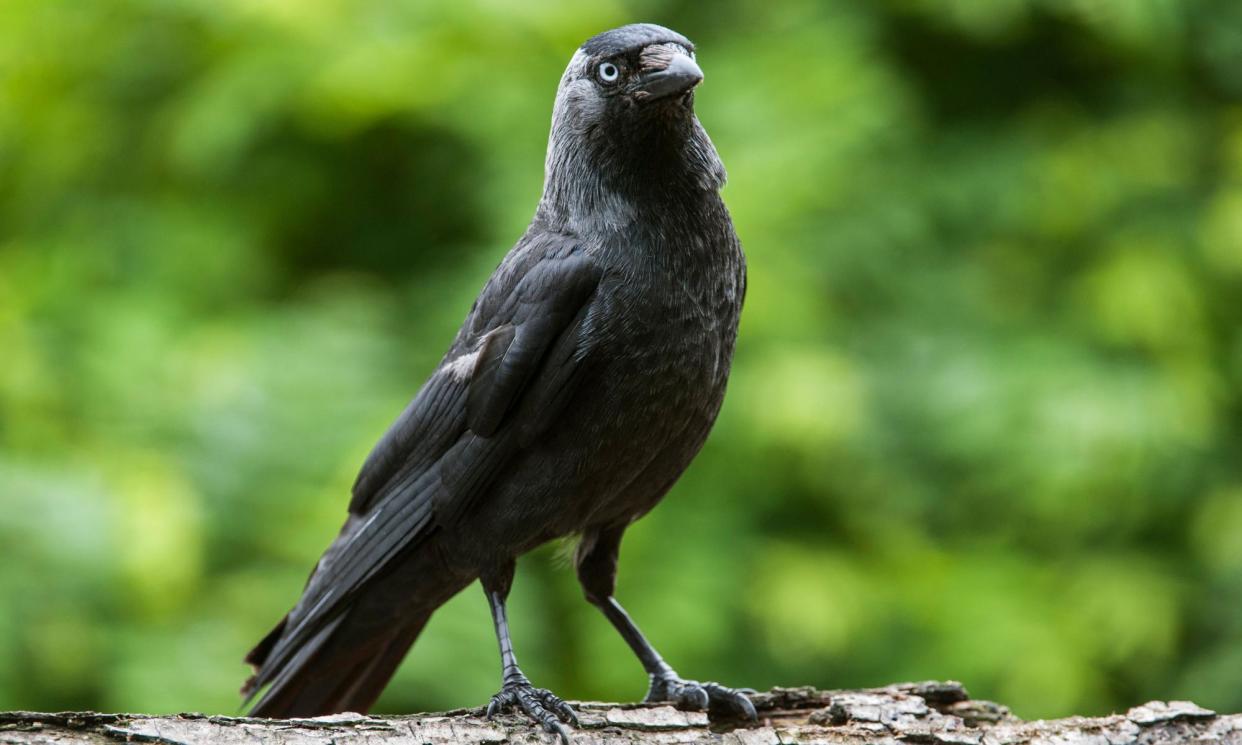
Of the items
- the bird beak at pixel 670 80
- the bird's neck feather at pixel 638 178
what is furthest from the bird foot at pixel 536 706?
the bird beak at pixel 670 80

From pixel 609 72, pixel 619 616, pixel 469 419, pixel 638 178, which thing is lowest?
pixel 619 616

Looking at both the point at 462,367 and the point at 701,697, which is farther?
the point at 701,697

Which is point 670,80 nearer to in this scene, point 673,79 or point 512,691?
point 673,79

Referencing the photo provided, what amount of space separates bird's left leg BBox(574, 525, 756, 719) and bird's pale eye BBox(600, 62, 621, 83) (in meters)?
1.21

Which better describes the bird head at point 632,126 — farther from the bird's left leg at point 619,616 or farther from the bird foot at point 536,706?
the bird foot at point 536,706

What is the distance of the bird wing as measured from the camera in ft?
11.0

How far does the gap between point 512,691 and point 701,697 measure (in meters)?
0.58

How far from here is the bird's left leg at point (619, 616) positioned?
376cm

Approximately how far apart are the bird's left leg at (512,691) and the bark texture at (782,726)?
38 mm

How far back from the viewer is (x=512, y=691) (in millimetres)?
3396

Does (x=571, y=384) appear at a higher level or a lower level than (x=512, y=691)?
higher

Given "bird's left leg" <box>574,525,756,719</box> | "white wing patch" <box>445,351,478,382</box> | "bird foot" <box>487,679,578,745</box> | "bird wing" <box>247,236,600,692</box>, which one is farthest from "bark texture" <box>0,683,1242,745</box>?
"white wing patch" <box>445,351,478,382</box>

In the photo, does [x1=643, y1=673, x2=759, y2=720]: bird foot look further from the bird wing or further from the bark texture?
the bird wing

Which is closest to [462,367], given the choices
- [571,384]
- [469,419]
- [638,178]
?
[469,419]
